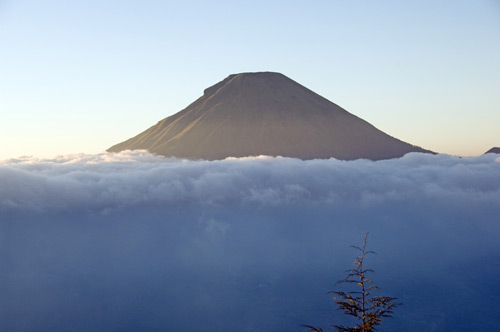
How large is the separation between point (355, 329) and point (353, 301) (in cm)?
199

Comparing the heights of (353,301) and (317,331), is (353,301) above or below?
above

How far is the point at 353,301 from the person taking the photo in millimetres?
27875

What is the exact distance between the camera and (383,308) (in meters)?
27.5

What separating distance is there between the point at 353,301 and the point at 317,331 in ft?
8.93

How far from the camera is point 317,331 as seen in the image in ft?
90.0

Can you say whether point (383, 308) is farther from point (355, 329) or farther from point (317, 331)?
point (317, 331)

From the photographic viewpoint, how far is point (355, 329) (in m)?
28.5

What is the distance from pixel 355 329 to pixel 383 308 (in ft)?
7.58

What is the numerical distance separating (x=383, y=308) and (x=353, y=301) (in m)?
1.72

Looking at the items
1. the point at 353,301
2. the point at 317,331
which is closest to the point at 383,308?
the point at 353,301

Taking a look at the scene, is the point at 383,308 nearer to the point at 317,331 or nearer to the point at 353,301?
the point at 353,301

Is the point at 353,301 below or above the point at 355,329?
above
